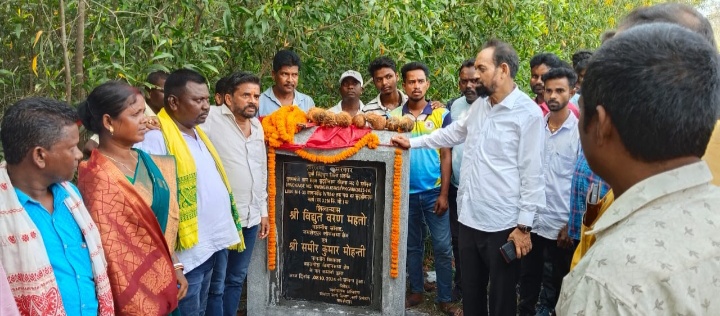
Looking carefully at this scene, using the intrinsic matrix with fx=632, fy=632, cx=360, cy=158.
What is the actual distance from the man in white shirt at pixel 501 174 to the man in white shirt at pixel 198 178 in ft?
4.83

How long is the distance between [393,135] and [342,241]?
2.87 feet

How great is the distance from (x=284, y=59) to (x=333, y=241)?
153 cm

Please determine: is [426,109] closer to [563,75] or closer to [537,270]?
[563,75]

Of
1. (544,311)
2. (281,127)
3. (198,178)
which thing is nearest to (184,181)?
(198,178)

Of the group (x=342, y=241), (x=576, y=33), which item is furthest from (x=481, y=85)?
(x=576, y=33)

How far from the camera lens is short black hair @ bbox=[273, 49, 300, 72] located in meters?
5.06

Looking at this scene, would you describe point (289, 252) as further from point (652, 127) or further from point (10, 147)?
point (652, 127)

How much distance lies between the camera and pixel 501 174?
12.3 feet

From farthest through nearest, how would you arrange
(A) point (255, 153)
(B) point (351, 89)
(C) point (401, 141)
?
(B) point (351, 89)
(C) point (401, 141)
(A) point (255, 153)

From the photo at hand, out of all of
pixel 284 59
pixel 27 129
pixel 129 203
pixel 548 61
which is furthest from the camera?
pixel 548 61

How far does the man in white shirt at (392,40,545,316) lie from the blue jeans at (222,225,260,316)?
1434 mm

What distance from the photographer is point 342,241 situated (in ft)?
15.2

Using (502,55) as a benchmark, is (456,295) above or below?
below

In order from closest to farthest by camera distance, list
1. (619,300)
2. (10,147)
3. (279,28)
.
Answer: (619,300) < (10,147) < (279,28)
